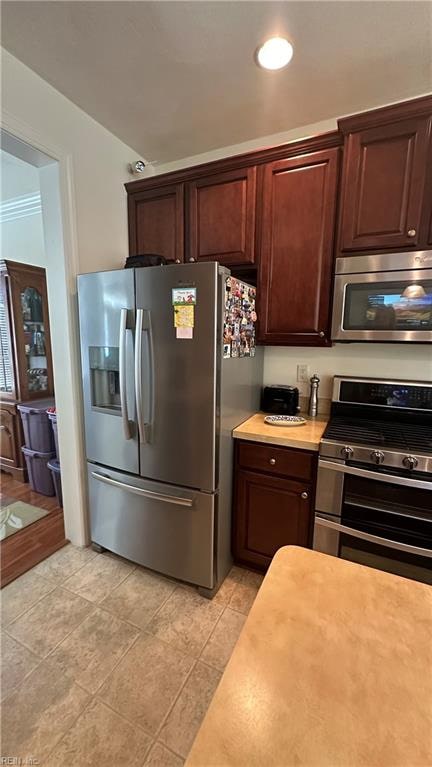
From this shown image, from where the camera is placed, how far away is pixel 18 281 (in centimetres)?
293

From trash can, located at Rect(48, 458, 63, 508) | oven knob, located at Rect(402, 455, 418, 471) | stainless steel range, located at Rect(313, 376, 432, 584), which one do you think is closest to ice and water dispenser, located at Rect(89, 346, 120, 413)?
trash can, located at Rect(48, 458, 63, 508)

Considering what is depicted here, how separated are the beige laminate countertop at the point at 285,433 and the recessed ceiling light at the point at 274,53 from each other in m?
1.81

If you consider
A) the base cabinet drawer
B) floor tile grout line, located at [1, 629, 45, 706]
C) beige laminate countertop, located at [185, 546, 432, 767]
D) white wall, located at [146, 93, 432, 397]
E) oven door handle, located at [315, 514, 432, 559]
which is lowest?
floor tile grout line, located at [1, 629, 45, 706]

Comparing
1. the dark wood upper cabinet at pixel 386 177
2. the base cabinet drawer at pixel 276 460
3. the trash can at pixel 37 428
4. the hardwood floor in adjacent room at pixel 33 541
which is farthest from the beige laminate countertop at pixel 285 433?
the trash can at pixel 37 428

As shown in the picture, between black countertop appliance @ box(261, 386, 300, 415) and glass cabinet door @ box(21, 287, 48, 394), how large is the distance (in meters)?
2.31

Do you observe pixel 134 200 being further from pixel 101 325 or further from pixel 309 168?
pixel 309 168

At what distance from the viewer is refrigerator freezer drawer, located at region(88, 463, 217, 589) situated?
1.70 m

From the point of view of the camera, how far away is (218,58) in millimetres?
1505

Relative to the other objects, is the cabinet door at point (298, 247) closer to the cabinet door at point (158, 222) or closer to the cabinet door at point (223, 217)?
the cabinet door at point (223, 217)

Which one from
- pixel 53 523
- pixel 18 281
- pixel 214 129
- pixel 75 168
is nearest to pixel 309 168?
pixel 214 129

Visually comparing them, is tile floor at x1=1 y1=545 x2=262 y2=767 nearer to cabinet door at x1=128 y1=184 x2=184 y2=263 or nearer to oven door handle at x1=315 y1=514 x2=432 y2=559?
oven door handle at x1=315 y1=514 x2=432 y2=559

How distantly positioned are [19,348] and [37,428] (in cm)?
78

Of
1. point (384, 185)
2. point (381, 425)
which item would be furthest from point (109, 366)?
point (384, 185)

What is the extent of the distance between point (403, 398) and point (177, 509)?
1.42 m
